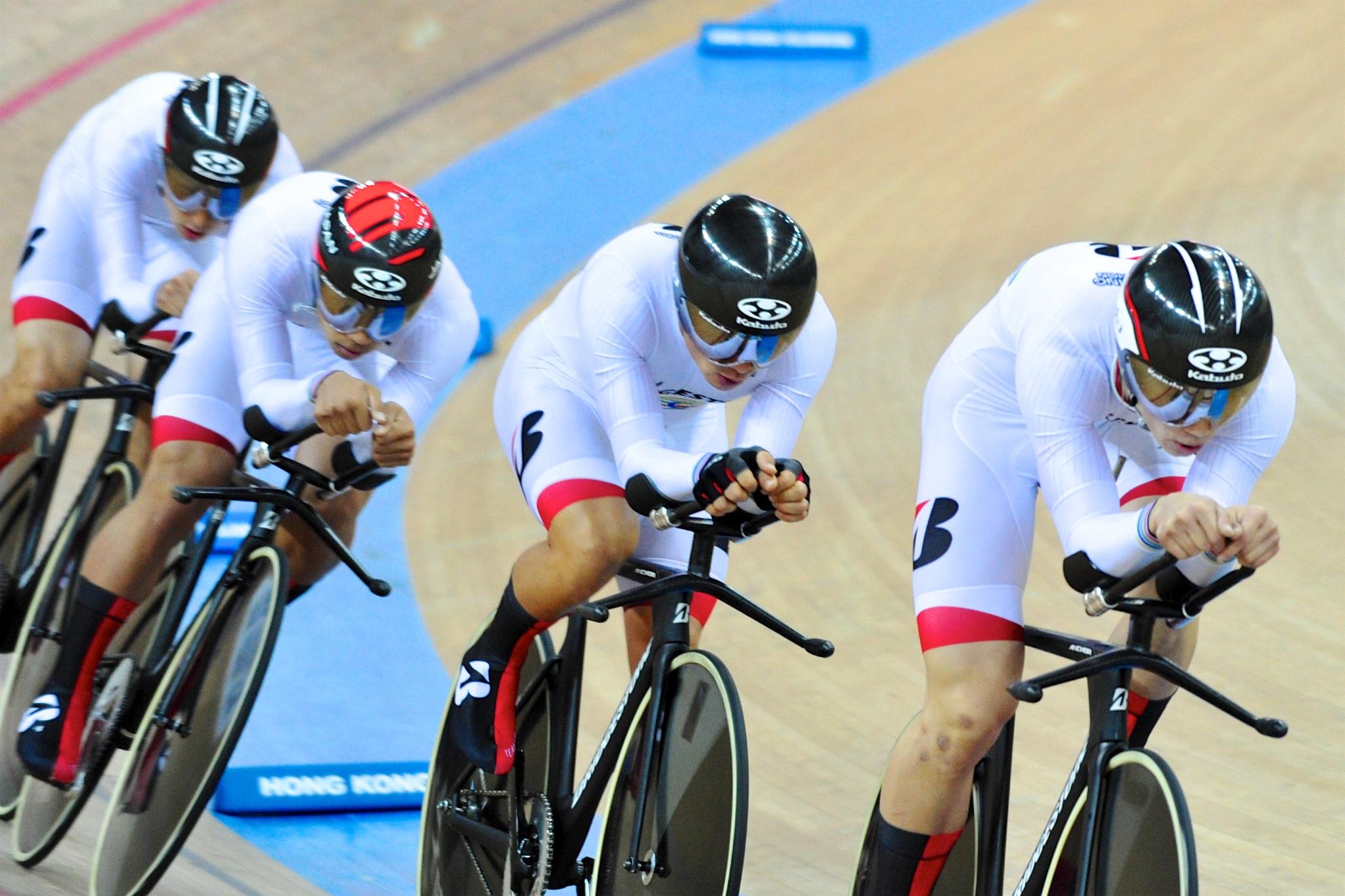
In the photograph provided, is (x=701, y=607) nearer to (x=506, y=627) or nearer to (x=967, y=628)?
(x=506, y=627)

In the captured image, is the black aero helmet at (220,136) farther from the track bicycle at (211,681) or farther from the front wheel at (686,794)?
the front wheel at (686,794)

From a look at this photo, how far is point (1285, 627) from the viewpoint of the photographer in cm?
458

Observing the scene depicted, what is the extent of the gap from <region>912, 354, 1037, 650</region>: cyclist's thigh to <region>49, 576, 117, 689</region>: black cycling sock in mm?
1678

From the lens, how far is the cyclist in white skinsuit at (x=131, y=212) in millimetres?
3660

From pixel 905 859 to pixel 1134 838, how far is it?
44 centimetres

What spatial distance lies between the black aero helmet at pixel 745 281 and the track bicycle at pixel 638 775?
0.25 meters

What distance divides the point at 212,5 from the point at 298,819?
5.99 meters

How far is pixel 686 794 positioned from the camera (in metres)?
2.74

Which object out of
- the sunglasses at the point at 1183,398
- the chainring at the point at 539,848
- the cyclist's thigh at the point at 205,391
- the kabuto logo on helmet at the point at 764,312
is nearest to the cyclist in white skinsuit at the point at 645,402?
the kabuto logo on helmet at the point at 764,312

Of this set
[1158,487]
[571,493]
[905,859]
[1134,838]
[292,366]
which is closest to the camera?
[1134,838]

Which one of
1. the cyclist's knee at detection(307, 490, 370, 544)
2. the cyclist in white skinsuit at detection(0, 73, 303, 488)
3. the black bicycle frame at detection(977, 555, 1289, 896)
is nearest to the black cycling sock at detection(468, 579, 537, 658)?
the cyclist's knee at detection(307, 490, 370, 544)

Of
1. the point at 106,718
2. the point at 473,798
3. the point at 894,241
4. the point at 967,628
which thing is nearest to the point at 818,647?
the point at 967,628

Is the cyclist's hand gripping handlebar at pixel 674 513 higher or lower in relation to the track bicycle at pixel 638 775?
higher

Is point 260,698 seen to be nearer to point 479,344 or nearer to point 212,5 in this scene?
point 479,344
